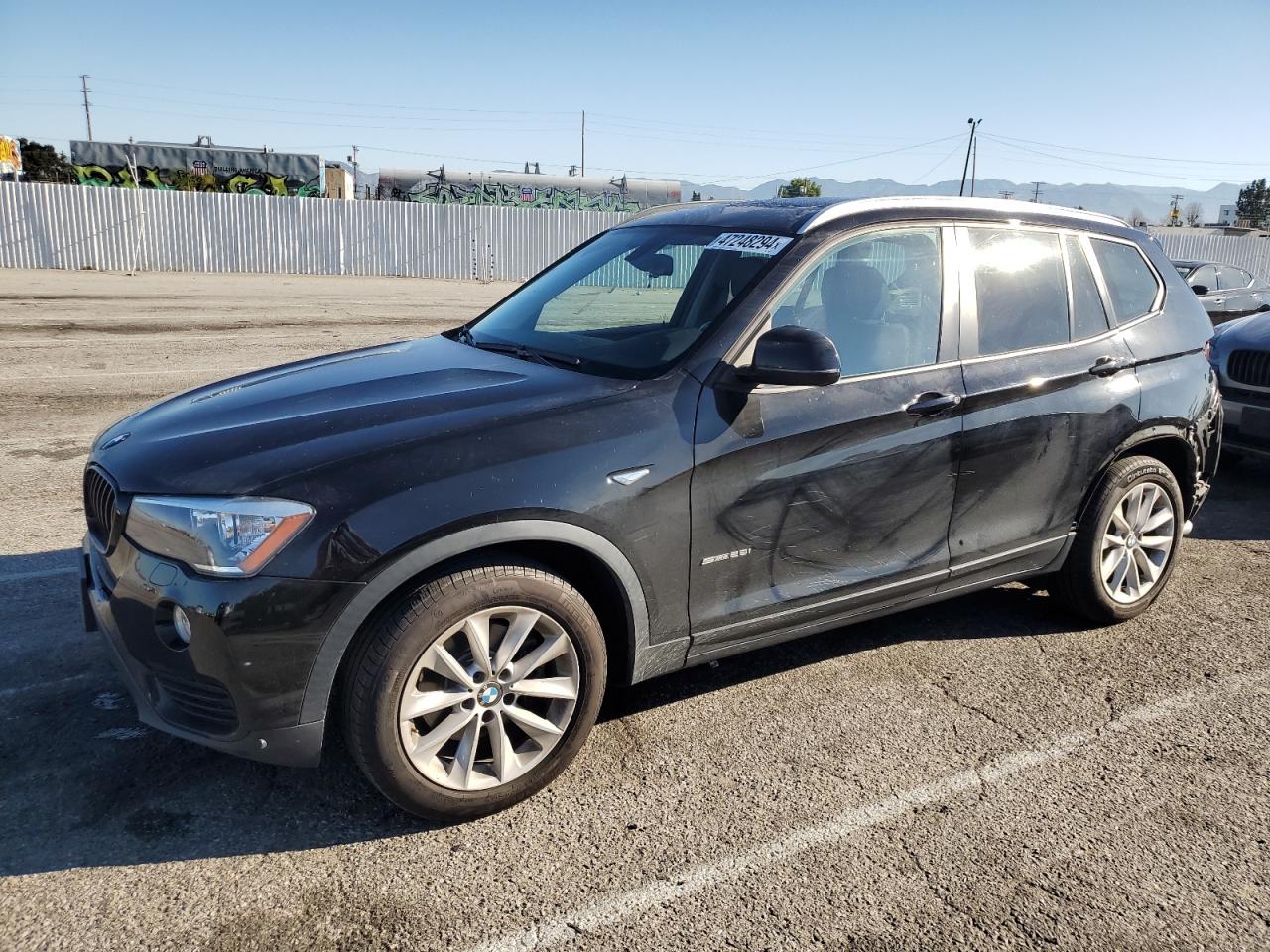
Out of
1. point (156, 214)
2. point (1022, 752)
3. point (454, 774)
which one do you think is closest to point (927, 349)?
point (1022, 752)

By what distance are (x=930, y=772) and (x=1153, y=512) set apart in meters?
2.11

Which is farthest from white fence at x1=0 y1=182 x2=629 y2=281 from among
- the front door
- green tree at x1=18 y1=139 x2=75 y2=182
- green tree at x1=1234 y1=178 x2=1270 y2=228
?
green tree at x1=1234 y1=178 x2=1270 y2=228

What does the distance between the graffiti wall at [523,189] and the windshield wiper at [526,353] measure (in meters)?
44.1

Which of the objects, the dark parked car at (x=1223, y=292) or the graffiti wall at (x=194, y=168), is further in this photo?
the graffiti wall at (x=194, y=168)

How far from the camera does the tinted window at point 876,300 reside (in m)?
3.55

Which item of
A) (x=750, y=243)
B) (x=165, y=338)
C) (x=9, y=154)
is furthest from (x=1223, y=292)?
(x=9, y=154)

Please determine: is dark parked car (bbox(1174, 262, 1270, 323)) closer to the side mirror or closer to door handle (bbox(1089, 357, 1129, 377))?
door handle (bbox(1089, 357, 1129, 377))

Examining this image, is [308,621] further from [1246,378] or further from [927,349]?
[1246,378]

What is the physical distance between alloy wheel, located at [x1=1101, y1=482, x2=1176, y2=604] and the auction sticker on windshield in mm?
2068

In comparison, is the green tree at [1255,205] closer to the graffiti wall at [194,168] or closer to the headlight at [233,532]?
the graffiti wall at [194,168]

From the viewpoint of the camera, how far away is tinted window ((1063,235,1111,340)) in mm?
4277

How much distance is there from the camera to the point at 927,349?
3.78 meters

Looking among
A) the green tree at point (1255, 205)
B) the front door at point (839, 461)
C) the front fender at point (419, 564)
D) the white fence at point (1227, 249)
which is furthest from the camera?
the green tree at point (1255, 205)

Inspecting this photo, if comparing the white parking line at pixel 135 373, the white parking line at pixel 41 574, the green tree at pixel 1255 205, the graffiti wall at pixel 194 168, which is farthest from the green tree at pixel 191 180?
the green tree at pixel 1255 205
